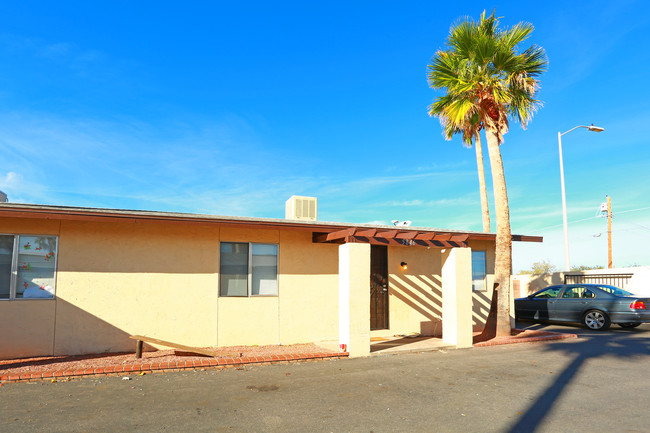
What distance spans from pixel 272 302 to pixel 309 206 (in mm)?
3133

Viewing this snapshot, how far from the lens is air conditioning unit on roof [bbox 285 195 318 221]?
12.3 meters

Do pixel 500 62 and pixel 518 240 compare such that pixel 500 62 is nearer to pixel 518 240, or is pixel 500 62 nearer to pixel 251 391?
pixel 518 240

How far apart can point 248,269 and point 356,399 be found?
16.1 feet

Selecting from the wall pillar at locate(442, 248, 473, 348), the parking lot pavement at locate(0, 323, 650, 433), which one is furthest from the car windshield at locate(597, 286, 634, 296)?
the wall pillar at locate(442, 248, 473, 348)

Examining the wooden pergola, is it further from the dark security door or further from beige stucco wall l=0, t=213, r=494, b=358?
the dark security door

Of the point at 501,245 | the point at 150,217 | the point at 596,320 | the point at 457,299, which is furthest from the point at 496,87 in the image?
the point at 150,217

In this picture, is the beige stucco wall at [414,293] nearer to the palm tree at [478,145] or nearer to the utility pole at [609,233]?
the palm tree at [478,145]

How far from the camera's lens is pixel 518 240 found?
13883mm

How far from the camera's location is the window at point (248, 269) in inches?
402

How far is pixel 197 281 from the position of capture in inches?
389

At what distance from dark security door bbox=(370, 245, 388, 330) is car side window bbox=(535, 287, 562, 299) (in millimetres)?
7216

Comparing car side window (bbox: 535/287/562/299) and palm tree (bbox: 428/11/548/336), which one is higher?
palm tree (bbox: 428/11/548/336)

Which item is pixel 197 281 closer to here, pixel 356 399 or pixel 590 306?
pixel 356 399

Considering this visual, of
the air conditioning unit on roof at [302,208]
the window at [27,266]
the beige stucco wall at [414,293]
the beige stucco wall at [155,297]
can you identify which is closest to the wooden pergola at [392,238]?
the beige stucco wall at [155,297]
